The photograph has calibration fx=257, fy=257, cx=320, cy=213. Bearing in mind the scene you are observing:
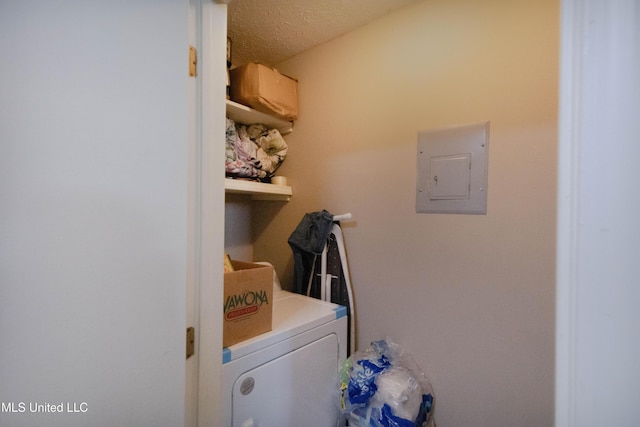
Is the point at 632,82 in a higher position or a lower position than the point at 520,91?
lower

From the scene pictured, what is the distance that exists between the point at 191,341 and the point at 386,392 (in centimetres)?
95

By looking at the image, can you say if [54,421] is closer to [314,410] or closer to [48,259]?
[48,259]

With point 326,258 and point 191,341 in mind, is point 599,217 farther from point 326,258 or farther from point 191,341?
point 326,258

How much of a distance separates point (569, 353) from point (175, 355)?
0.78 metres

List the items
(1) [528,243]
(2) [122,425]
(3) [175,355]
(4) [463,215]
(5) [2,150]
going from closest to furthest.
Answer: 1. (5) [2,150]
2. (2) [122,425]
3. (3) [175,355]
4. (1) [528,243]
5. (4) [463,215]

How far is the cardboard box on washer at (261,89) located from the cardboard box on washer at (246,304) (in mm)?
1032

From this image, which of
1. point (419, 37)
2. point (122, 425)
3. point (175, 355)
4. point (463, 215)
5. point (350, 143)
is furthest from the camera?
point (350, 143)

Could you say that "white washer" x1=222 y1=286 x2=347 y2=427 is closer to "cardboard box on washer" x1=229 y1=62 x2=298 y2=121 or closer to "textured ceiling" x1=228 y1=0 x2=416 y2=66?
"cardboard box on washer" x1=229 y1=62 x2=298 y2=121

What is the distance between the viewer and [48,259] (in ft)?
1.49

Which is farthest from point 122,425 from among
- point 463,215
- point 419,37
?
point 419,37

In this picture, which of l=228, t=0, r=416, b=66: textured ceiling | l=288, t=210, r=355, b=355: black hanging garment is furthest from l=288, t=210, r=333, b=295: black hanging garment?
l=228, t=0, r=416, b=66: textured ceiling

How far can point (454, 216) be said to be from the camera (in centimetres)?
126

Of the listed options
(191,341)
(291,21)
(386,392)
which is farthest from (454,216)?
(291,21)
